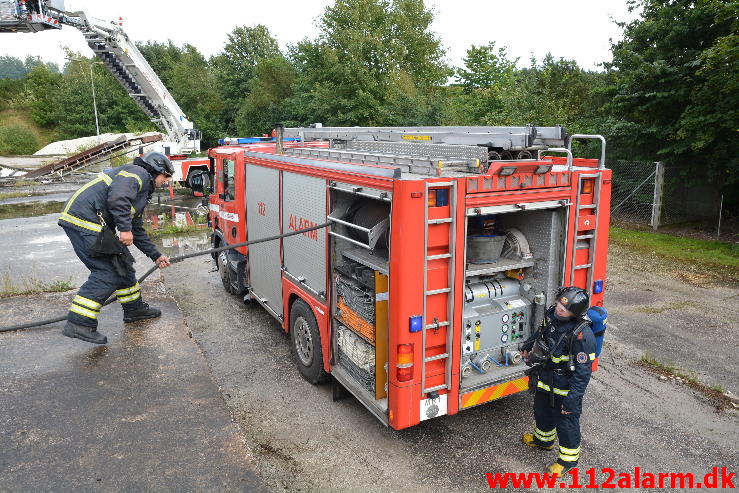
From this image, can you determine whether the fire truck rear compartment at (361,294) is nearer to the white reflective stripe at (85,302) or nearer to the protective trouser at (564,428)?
the protective trouser at (564,428)

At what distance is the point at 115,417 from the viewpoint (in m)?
4.57

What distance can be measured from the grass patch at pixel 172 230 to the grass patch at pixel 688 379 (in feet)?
33.4

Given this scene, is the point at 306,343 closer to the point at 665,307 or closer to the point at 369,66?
the point at 665,307

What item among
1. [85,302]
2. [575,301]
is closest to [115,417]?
[85,302]

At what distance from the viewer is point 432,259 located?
366cm

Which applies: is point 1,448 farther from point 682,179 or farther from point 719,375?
point 682,179

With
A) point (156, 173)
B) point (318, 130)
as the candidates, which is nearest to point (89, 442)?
point (156, 173)

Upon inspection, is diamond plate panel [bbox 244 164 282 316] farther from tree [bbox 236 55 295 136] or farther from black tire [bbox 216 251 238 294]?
tree [bbox 236 55 295 136]

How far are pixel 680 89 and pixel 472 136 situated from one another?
969 centimetres

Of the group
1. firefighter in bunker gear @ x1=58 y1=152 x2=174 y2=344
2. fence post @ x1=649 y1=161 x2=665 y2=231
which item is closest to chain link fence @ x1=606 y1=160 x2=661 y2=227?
fence post @ x1=649 y1=161 x2=665 y2=231

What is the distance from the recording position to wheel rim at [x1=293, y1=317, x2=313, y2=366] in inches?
203

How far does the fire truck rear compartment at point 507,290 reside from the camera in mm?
4223

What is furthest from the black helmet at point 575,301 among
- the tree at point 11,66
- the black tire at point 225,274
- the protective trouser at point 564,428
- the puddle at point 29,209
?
the tree at point 11,66

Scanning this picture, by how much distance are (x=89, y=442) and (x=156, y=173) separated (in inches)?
128
